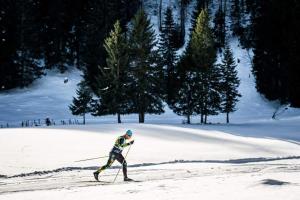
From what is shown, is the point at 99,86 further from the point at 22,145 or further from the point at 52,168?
the point at 52,168

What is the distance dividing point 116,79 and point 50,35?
28.8 meters

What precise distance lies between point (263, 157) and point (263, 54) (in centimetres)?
4603

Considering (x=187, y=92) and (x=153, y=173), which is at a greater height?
(x=187, y=92)

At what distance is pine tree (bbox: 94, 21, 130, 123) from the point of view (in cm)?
4516

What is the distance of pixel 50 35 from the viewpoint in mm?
70000

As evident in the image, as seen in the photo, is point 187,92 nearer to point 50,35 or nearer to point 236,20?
point 50,35

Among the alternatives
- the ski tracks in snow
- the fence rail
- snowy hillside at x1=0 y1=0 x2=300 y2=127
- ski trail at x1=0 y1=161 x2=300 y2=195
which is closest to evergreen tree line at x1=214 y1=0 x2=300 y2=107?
snowy hillside at x1=0 y1=0 x2=300 y2=127

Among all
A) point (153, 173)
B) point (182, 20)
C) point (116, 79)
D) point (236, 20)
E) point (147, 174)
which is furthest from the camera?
point (182, 20)

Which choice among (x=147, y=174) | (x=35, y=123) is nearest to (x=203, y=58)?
(x=35, y=123)

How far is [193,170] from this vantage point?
1969 cm

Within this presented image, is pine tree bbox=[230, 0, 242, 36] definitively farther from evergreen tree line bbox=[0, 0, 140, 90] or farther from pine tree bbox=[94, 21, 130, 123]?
pine tree bbox=[94, 21, 130, 123]

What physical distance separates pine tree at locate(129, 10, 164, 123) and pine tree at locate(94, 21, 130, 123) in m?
0.82

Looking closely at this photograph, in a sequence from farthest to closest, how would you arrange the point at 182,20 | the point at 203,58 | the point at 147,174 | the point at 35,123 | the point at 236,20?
the point at 182,20, the point at 236,20, the point at 35,123, the point at 203,58, the point at 147,174

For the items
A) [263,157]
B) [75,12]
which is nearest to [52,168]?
[263,157]
